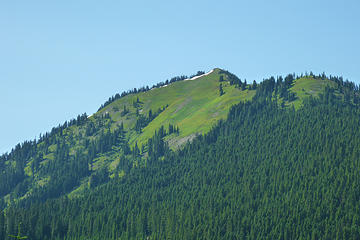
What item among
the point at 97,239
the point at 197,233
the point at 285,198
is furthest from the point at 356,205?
the point at 97,239

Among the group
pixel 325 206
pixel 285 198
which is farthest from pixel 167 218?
pixel 325 206

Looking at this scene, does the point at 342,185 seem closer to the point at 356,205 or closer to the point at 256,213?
the point at 356,205

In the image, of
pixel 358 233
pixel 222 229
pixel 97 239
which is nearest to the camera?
pixel 358 233

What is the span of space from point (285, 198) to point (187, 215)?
41270 mm

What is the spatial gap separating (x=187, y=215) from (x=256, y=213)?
92.3 ft

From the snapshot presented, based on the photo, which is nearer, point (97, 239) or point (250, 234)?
point (250, 234)

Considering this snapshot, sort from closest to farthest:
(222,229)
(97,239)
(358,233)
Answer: (358,233) → (222,229) → (97,239)

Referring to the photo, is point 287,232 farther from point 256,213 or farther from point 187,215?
point 187,215

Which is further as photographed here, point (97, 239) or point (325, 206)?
point (97, 239)

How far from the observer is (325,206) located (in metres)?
185

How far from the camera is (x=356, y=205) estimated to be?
184m

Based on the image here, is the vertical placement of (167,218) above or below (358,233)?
above

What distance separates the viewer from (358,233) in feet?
554

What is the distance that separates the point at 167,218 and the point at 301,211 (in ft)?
175
